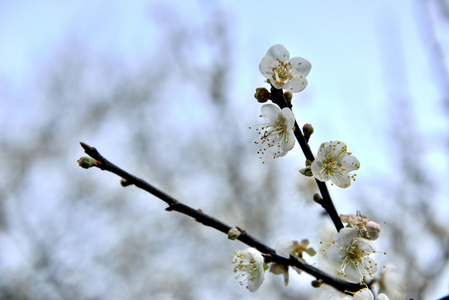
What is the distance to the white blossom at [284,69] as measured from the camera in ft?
2.82

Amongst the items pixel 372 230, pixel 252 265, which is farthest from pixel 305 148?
pixel 252 265

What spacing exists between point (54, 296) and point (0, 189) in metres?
2.15

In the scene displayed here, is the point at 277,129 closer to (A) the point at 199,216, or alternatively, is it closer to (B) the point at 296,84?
(B) the point at 296,84

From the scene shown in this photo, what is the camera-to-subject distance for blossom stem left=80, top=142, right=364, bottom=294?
Answer: 725 mm

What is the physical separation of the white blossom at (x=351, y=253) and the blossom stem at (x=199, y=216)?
0.09ft

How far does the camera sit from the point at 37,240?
18.4 ft

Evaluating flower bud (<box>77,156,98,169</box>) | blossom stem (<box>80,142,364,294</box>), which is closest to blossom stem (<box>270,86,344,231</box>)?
blossom stem (<box>80,142,364,294</box>)

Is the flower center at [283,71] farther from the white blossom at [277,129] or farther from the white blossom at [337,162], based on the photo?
the white blossom at [337,162]

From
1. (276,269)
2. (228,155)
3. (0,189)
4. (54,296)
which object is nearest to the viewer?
(276,269)

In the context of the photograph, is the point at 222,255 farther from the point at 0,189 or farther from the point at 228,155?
the point at 0,189

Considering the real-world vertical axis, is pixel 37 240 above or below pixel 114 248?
below

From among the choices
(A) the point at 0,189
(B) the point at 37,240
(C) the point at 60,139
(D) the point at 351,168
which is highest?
(C) the point at 60,139

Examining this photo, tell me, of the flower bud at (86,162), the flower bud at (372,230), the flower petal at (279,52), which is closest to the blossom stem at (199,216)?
the flower bud at (86,162)

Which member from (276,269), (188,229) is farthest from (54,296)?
(276,269)
